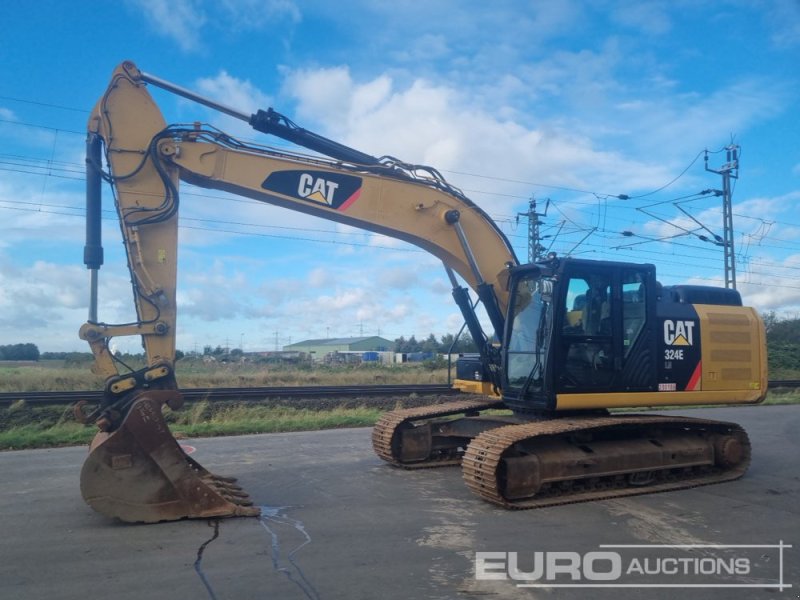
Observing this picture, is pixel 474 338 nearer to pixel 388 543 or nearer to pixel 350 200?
pixel 350 200

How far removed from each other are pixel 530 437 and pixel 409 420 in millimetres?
2491

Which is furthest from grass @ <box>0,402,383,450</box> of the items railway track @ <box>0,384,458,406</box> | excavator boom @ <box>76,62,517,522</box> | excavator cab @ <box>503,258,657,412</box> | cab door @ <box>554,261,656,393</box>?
cab door @ <box>554,261,656,393</box>

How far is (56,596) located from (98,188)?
168 inches

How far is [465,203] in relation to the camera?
923 centimetres

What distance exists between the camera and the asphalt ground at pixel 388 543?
4930 millimetres

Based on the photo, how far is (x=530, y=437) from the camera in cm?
748

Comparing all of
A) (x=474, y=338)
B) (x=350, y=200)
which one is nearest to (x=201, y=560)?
(x=350, y=200)

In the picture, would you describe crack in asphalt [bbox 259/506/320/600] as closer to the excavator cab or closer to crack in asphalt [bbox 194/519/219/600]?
crack in asphalt [bbox 194/519/219/600]

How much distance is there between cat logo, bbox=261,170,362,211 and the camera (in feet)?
26.6

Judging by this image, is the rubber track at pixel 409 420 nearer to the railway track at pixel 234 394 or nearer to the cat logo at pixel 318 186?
the cat logo at pixel 318 186

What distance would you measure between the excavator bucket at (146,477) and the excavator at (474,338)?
1 centimetres

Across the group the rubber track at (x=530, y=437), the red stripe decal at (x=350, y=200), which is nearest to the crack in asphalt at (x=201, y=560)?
the rubber track at (x=530, y=437)

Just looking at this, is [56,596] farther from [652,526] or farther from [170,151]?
[652,526]

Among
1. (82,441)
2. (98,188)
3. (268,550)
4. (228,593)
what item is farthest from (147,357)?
(82,441)
